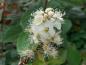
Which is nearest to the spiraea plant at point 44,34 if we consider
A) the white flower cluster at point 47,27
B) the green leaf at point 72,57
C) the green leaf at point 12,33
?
the white flower cluster at point 47,27

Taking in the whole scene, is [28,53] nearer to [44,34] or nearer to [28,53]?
[28,53]

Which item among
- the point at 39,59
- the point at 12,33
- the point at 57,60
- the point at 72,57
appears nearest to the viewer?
the point at 39,59

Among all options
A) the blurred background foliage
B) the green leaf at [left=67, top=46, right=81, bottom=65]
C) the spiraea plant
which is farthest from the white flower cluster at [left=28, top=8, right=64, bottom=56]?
the green leaf at [left=67, top=46, right=81, bottom=65]

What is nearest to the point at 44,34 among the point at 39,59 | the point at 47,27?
the point at 47,27

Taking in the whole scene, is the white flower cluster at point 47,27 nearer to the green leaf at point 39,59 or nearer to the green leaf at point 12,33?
the green leaf at point 39,59

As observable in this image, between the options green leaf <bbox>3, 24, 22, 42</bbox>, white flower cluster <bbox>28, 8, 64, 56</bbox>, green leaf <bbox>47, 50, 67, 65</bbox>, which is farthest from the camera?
green leaf <bbox>3, 24, 22, 42</bbox>

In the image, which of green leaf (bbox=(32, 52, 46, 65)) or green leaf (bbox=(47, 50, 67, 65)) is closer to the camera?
green leaf (bbox=(32, 52, 46, 65))

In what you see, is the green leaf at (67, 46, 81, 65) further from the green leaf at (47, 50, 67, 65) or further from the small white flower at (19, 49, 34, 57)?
the small white flower at (19, 49, 34, 57)

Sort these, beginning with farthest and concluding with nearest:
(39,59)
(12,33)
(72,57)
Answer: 1. (12,33)
2. (72,57)
3. (39,59)

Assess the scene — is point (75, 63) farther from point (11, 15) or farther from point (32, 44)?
point (11, 15)

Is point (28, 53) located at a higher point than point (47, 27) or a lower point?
lower

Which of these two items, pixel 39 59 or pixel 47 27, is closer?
pixel 47 27
